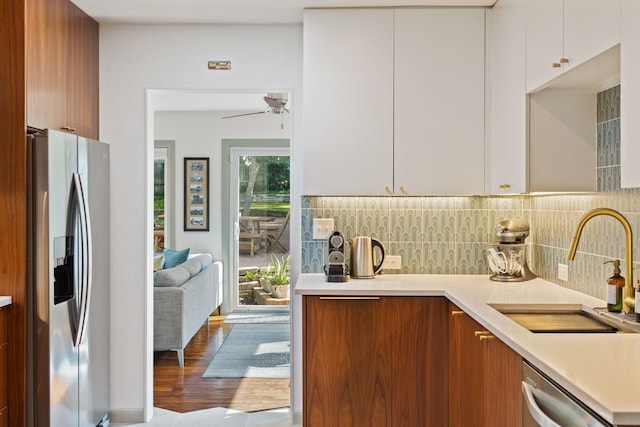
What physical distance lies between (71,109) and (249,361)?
277 cm

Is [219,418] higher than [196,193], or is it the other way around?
[196,193]

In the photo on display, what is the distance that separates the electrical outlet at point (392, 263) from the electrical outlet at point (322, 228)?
1.27 ft

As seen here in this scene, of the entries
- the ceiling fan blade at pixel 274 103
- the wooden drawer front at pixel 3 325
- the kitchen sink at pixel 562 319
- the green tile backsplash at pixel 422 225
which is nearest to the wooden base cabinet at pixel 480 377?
the kitchen sink at pixel 562 319

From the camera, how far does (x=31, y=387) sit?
2.91m

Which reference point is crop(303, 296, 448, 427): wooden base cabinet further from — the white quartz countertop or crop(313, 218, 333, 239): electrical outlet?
crop(313, 218, 333, 239): electrical outlet

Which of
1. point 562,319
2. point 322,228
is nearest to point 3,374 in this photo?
point 322,228

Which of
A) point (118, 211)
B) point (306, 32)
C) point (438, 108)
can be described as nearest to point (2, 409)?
point (118, 211)

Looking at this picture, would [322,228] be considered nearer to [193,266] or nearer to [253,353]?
[253,353]

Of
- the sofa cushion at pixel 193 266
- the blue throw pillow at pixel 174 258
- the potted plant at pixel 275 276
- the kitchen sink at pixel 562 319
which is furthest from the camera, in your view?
the potted plant at pixel 275 276

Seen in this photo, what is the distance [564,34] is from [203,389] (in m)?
3.43

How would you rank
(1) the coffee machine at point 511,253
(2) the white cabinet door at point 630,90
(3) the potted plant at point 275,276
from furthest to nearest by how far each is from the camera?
(3) the potted plant at point 275,276, (1) the coffee machine at point 511,253, (2) the white cabinet door at point 630,90

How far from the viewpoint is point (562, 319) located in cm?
250

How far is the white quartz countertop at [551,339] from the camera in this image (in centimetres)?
137

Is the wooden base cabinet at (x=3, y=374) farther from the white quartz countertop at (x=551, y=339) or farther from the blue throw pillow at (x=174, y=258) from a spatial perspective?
the blue throw pillow at (x=174, y=258)
